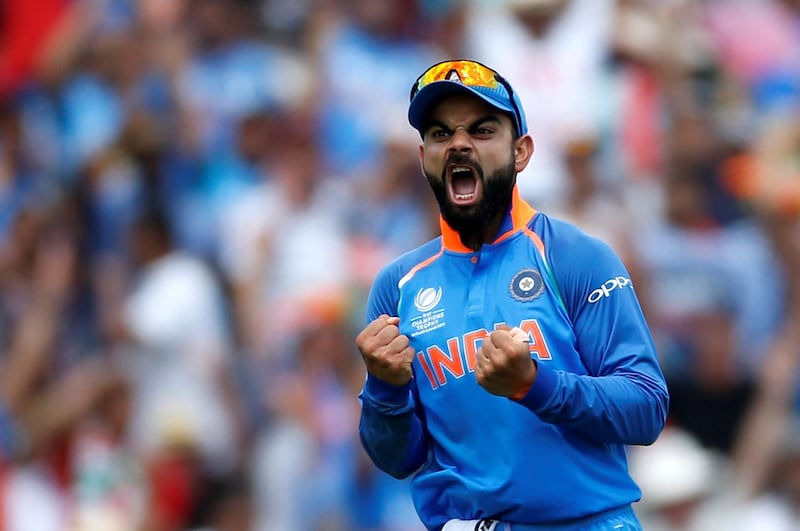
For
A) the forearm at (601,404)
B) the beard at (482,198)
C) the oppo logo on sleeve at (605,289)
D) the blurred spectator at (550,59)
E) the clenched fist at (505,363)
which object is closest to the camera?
the clenched fist at (505,363)

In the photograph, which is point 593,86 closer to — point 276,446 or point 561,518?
point 276,446

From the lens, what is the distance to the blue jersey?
4.16 metres

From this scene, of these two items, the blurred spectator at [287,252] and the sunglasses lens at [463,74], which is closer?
the sunglasses lens at [463,74]

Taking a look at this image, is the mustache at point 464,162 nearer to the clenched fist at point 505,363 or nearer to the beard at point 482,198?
the beard at point 482,198

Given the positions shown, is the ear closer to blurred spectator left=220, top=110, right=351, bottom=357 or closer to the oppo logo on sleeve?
the oppo logo on sleeve

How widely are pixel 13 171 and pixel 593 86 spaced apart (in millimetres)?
3927

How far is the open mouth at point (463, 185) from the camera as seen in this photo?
4371mm

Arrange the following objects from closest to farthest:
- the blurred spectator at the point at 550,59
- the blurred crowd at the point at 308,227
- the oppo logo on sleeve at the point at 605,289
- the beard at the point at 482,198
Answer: the oppo logo on sleeve at the point at 605,289 → the beard at the point at 482,198 → the blurred crowd at the point at 308,227 → the blurred spectator at the point at 550,59

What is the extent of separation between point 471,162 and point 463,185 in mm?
96

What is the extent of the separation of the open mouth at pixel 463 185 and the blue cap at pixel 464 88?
0.21 m

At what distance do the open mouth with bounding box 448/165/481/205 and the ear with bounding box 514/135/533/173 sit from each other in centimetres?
15

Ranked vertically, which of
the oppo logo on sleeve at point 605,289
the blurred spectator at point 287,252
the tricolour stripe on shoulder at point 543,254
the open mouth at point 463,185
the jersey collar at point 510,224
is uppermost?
the blurred spectator at point 287,252

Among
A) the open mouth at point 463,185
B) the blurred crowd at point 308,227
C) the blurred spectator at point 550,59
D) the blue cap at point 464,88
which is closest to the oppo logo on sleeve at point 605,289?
the open mouth at point 463,185

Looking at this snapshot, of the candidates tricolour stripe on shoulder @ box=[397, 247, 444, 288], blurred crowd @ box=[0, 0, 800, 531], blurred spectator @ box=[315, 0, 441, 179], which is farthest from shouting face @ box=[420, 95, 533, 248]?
blurred spectator @ box=[315, 0, 441, 179]
